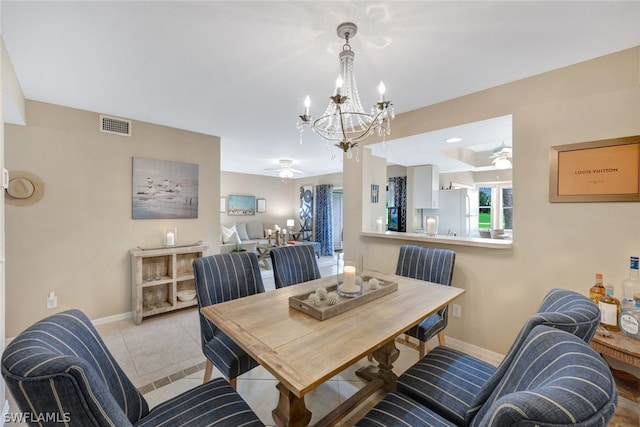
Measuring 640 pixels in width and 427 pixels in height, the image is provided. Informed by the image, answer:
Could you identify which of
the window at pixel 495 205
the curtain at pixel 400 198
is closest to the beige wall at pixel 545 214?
the curtain at pixel 400 198

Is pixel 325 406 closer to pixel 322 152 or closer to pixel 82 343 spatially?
pixel 82 343

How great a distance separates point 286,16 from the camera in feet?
4.85

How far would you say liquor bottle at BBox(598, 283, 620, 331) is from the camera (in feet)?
5.62

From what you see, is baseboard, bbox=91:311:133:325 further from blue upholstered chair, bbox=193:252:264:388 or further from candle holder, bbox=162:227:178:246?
blue upholstered chair, bbox=193:252:264:388

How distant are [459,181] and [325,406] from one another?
18.3 ft

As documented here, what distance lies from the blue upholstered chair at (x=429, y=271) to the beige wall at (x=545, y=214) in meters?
0.39

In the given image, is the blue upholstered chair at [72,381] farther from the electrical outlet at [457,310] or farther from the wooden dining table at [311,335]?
the electrical outlet at [457,310]

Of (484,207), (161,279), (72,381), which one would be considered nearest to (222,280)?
(72,381)

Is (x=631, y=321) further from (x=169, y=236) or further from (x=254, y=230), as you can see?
(x=254, y=230)

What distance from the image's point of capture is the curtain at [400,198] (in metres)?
5.52

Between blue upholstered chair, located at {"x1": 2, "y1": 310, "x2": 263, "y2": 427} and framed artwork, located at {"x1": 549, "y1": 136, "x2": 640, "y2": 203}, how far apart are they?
248cm

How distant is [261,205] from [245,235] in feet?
3.77

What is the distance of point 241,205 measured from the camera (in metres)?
7.48

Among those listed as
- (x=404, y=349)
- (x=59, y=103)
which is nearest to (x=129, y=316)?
(x=59, y=103)
